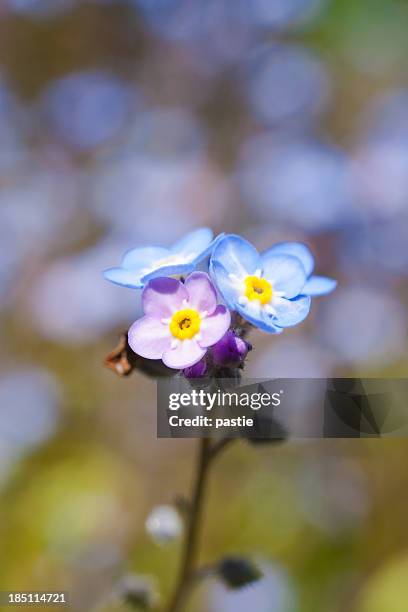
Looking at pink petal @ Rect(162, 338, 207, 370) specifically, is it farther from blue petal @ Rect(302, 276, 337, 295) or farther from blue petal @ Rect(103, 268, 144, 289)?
blue petal @ Rect(302, 276, 337, 295)

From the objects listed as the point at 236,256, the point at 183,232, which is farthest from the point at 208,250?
the point at 183,232

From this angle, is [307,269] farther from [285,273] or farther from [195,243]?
[195,243]

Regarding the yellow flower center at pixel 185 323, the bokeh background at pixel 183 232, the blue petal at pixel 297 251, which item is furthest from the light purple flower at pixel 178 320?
the bokeh background at pixel 183 232

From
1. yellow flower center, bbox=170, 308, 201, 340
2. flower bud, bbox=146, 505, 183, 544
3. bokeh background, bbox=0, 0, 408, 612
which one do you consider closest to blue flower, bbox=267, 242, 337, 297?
yellow flower center, bbox=170, 308, 201, 340

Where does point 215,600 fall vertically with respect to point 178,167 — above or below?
below

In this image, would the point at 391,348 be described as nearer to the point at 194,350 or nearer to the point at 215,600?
the point at 215,600

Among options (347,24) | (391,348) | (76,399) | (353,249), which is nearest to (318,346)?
(391,348)

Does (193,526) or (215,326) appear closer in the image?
(215,326)
